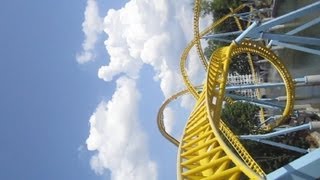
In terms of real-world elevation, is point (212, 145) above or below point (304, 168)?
above

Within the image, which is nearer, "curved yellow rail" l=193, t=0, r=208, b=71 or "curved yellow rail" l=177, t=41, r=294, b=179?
"curved yellow rail" l=177, t=41, r=294, b=179

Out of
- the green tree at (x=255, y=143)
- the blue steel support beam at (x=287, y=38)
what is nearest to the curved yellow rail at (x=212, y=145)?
the blue steel support beam at (x=287, y=38)

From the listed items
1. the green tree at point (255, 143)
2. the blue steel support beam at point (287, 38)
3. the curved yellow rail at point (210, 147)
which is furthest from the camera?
the green tree at point (255, 143)

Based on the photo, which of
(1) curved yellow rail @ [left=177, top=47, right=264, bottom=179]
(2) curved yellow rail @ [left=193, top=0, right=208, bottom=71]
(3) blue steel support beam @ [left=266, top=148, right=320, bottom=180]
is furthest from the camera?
(2) curved yellow rail @ [left=193, top=0, right=208, bottom=71]

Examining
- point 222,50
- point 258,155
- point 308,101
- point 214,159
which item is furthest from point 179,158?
point 258,155

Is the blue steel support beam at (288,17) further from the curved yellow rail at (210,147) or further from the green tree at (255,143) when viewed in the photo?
the green tree at (255,143)

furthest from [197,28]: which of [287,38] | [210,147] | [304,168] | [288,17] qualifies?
[304,168]

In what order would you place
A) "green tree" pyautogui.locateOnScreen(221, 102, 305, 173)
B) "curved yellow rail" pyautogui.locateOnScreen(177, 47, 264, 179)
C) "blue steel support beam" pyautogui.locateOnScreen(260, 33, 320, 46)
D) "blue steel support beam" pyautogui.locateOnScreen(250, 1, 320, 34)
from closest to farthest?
"curved yellow rail" pyautogui.locateOnScreen(177, 47, 264, 179)
"blue steel support beam" pyautogui.locateOnScreen(250, 1, 320, 34)
"blue steel support beam" pyautogui.locateOnScreen(260, 33, 320, 46)
"green tree" pyautogui.locateOnScreen(221, 102, 305, 173)

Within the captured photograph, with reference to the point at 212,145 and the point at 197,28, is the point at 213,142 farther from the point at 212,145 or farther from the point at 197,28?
the point at 197,28

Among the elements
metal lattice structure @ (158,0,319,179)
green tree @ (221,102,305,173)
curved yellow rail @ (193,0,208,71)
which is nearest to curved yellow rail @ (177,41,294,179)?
metal lattice structure @ (158,0,319,179)

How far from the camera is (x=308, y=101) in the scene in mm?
29453

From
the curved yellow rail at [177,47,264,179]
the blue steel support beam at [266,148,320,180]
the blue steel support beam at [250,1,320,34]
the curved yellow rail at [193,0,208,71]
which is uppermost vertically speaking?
the curved yellow rail at [193,0,208,71]

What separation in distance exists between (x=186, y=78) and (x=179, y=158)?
45.6ft

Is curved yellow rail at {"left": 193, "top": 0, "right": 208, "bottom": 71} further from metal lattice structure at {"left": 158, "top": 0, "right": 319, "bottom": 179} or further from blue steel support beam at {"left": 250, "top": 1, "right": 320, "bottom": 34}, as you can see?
blue steel support beam at {"left": 250, "top": 1, "right": 320, "bottom": 34}
